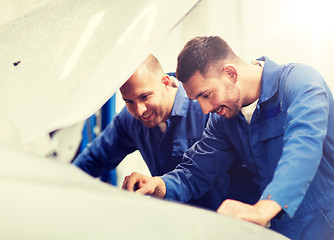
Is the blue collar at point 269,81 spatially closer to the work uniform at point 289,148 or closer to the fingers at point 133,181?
the work uniform at point 289,148

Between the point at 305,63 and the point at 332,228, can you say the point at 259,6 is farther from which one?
the point at 332,228

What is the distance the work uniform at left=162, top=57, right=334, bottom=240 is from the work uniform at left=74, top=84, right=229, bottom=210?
0.06 feet

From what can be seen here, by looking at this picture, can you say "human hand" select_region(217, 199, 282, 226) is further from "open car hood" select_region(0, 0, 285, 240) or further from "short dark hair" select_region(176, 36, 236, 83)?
"short dark hair" select_region(176, 36, 236, 83)

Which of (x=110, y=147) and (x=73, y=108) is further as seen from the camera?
(x=110, y=147)

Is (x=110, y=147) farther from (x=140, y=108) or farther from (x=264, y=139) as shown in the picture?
(x=264, y=139)

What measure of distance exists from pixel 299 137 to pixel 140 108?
148 mm

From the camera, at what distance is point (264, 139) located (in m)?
0.25

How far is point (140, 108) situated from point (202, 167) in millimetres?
82

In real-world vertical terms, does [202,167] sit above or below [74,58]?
below

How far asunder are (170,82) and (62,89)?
121 mm

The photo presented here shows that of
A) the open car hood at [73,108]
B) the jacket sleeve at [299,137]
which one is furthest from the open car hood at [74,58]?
the jacket sleeve at [299,137]

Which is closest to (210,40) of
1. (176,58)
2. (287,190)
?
(176,58)

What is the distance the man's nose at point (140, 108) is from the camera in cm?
32

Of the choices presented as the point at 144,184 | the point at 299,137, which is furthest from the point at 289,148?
the point at 144,184
